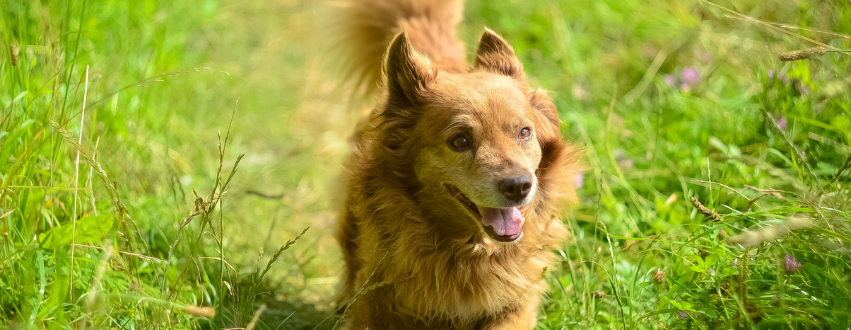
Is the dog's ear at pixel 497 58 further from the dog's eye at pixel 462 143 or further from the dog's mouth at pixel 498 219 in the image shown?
the dog's mouth at pixel 498 219

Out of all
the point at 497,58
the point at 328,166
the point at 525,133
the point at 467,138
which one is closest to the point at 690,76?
the point at 497,58

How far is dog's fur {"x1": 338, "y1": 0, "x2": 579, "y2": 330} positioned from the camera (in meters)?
2.62

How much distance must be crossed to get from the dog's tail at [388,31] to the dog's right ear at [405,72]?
0.64 metres

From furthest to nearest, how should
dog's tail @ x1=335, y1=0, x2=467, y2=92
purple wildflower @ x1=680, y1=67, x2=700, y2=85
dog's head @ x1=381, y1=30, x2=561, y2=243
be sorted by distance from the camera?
purple wildflower @ x1=680, y1=67, x2=700, y2=85 → dog's tail @ x1=335, y1=0, x2=467, y2=92 → dog's head @ x1=381, y1=30, x2=561, y2=243

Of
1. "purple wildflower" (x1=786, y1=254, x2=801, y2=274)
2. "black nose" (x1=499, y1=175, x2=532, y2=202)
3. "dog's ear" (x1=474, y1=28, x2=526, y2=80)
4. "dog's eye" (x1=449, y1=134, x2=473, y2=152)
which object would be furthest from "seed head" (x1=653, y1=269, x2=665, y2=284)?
"dog's ear" (x1=474, y1=28, x2=526, y2=80)

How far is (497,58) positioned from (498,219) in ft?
2.94

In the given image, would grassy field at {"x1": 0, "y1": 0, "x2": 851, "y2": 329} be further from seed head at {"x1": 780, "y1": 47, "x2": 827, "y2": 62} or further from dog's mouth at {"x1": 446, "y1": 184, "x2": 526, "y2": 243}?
dog's mouth at {"x1": 446, "y1": 184, "x2": 526, "y2": 243}

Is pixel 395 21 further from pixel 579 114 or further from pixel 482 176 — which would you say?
pixel 482 176

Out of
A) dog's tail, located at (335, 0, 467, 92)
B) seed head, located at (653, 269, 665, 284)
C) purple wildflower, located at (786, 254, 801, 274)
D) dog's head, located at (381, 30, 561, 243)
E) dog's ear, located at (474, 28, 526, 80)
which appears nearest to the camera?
purple wildflower, located at (786, 254, 801, 274)

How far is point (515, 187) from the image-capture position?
2375mm

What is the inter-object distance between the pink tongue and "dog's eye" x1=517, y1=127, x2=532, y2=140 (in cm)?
32

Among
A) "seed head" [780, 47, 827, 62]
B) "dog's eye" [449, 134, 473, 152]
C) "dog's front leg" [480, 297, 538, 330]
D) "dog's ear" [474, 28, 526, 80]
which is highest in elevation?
"seed head" [780, 47, 827, 62]

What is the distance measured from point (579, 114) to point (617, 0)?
Answer: 75.8 inches

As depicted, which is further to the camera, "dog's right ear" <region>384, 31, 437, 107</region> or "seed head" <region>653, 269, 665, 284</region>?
"dog's right ear" <region>384, 31, 437, 107</region>
